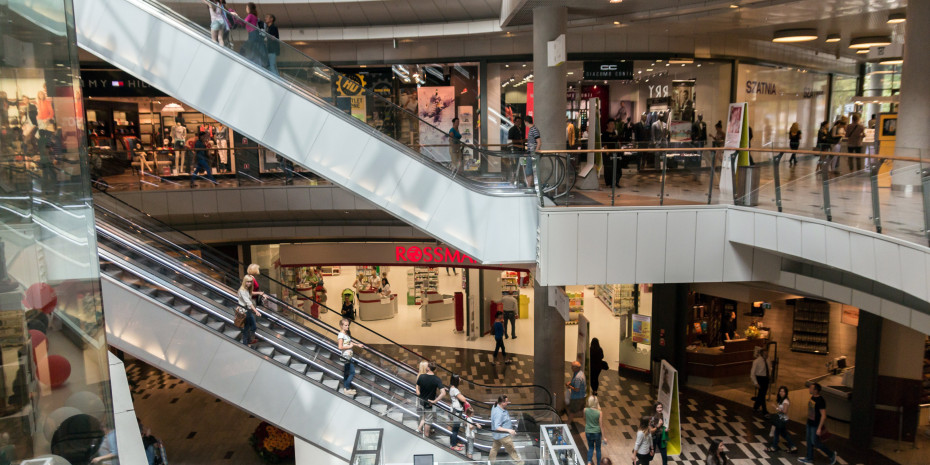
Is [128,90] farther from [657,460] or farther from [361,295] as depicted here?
[657,460]

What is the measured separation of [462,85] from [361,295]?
7361 mm

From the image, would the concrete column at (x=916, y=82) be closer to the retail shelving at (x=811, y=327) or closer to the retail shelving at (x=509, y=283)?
the retail shelving at (x=811, y=327)

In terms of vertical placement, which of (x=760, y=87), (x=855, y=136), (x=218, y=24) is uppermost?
(x=218, y=24)

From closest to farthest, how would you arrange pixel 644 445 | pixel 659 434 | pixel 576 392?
pixel 644 445 < pixel 659 434 < pixel 576 392

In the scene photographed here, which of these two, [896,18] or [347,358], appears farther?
[896,18]

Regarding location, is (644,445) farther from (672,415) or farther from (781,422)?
(781,422)

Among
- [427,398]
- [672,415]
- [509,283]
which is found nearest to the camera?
[427,398]

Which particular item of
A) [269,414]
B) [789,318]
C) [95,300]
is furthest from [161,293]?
[789,318]

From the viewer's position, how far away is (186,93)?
9047mm

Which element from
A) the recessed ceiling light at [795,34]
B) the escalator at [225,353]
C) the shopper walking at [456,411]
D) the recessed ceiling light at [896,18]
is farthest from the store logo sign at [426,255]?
the recessed ceiling light at [896,18]

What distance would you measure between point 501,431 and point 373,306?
39.2 feet

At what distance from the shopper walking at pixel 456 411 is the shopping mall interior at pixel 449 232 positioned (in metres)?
0.08

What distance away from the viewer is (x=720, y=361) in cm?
1466

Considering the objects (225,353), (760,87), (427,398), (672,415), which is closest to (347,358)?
(427,398)
